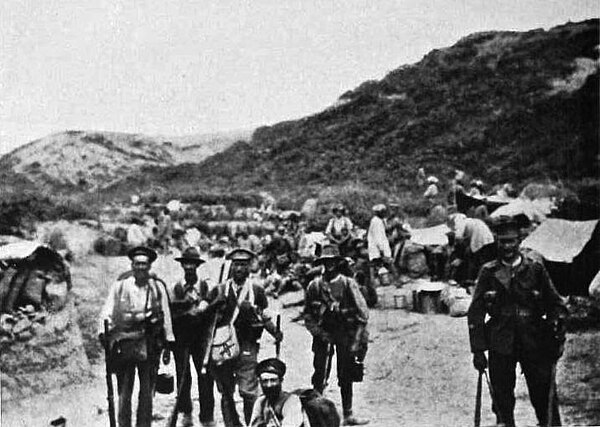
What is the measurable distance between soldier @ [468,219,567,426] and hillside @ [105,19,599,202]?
590 cm

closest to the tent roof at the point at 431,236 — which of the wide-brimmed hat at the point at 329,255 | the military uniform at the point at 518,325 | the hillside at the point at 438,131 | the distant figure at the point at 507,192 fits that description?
the distant figure at the point at 507,192

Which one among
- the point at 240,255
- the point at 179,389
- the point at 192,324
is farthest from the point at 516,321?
the point at 179,389

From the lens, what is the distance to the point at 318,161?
62.0 ft

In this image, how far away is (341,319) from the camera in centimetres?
602

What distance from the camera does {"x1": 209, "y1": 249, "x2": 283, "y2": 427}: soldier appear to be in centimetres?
570

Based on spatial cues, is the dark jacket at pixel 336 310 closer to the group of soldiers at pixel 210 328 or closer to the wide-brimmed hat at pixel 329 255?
the group of soldiers at pixel 210 328

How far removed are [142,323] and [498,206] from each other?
7288 millimetres

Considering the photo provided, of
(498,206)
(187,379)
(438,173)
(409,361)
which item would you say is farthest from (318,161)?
(187,379)

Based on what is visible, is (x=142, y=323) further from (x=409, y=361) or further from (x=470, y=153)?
(x=470, y=153)

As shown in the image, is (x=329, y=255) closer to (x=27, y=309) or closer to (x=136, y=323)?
(x=136, y=323)

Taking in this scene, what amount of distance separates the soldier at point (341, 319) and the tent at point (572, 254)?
330 centimetres

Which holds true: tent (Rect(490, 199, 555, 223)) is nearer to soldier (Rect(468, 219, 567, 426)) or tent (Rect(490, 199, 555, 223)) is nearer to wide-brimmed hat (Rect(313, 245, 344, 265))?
wide-brimmed hat (Rect(313, 245, 344, 265))

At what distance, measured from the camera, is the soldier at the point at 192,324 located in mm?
5949

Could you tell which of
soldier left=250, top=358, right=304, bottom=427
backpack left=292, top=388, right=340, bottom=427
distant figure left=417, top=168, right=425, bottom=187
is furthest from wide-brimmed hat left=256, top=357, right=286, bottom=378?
distant figure left=417, top=168, right=425, bottom=187
